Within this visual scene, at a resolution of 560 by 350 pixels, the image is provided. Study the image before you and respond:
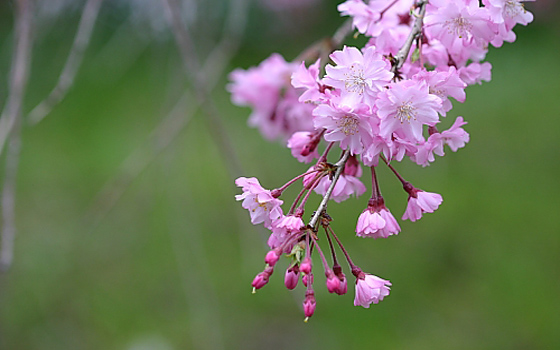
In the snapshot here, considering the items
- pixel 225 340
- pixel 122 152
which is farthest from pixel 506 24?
pixel 122 152

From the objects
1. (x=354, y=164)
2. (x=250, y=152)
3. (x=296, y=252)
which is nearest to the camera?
(x=296, y=252)

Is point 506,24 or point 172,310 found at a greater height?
point 172,310

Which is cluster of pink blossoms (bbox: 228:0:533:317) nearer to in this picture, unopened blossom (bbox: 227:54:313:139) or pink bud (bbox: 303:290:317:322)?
pink bud (bbox: 303:290:317:322)

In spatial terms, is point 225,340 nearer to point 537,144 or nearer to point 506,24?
point 506,24

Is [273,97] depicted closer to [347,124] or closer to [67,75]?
[67,75]

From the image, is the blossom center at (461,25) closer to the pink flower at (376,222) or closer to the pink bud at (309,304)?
the pink flower at (376,222)
